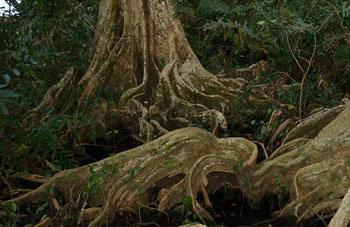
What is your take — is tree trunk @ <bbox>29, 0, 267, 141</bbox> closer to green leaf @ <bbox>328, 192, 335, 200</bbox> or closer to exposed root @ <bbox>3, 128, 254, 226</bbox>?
exposed root @ <bbox>3, 128, 254, 226</bbox>

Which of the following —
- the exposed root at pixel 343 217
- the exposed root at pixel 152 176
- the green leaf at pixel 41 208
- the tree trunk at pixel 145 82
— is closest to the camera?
the exposed root at pixel 343 217

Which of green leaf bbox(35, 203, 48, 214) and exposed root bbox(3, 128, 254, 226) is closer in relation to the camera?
green leaf bbox(35, 203, 48, 214)

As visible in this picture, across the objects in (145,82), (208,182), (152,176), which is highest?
(145,82)

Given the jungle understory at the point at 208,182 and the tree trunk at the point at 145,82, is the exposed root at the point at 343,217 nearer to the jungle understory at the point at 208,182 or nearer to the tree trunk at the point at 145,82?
the jungle understory at the point at 208,182

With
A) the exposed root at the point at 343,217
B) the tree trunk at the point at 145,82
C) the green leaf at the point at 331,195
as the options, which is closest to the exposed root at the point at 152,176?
the green leaf at the point at 331,195

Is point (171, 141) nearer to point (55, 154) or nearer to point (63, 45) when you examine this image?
point (55, 154)

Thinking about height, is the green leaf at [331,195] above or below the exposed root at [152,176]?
below

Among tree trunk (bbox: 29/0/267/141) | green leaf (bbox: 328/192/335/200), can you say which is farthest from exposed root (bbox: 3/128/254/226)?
tree trunk (bbox: 29/0/267/141)

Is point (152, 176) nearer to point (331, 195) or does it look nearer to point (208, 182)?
point (208, 182)

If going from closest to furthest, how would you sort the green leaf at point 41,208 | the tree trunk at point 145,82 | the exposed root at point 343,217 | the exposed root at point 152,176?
the exposed root at point 343,217, the green leaf at point 41,208, the exposed root at point 152,176, the tree trunk at point 145,82

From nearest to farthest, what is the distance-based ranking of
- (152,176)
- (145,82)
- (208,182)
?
(152,176), (208,182), (145,82)

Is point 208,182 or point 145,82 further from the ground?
point 145,82

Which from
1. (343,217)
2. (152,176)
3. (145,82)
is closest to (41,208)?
(152,176)

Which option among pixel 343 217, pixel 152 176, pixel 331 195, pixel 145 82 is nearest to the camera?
pixel 343 217
